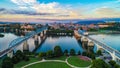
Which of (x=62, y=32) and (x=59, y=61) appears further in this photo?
(x=62, y=32)

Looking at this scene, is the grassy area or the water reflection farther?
the water reflection

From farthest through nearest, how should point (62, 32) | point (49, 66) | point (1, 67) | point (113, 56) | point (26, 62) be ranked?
point (62, 32) < point (113, 56) < point (26, 62) < point (49, 66) < point (1, 67)

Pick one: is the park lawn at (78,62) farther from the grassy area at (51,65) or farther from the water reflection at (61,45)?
the water reflection at (61,45)

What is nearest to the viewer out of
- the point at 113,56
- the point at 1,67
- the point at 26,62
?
the point at 1,67

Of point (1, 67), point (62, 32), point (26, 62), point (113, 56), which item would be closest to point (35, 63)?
point (26, 62)

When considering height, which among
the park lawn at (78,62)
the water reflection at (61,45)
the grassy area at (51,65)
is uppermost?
the park lawn at (78,62)

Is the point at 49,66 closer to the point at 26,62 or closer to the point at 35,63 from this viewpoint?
the point at 35,63

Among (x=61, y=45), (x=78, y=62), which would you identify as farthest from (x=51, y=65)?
(x=61, y=45)

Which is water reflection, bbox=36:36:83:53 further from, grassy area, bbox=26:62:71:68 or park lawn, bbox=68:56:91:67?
grassy area, bbox=26:62:71:68

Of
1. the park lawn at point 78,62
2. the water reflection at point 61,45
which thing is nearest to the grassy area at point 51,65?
the park lawn at point 78,62

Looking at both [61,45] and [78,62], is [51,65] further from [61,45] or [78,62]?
[61,45]

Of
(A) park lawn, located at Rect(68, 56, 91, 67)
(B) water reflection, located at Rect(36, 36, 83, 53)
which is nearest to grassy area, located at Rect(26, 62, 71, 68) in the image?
(A) park lawn, located at Rect(68, 56, 91, 67)
